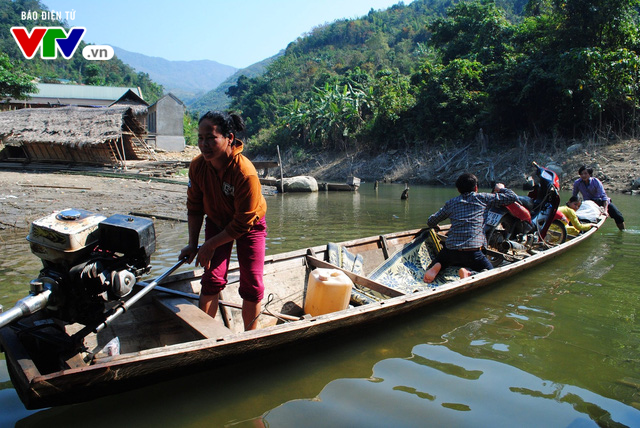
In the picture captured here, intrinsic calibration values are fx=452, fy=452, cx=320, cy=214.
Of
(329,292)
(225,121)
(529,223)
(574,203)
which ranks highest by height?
(225,121)

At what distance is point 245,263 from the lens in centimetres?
318

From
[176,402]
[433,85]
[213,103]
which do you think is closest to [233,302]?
[176,402]

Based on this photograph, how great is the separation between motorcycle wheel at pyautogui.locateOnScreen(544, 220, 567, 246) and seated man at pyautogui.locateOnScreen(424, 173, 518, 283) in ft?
8.65

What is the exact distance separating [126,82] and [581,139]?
2379 inches

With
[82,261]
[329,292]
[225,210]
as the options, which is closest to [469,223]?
[329,292]

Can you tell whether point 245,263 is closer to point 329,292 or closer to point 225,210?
point 225,210

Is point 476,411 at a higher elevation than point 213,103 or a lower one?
lower

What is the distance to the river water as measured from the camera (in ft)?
8.64

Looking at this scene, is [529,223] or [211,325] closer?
[211,325]

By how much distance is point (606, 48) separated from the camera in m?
18.2

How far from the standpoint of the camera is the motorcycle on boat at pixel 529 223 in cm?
581

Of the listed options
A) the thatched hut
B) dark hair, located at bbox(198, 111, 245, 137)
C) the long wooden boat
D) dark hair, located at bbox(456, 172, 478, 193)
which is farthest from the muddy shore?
dark hair, located at bbox(198, 111, 245, 137)

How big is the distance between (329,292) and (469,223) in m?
1.93

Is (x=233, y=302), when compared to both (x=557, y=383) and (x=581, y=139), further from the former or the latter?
(x=581, y=139)
